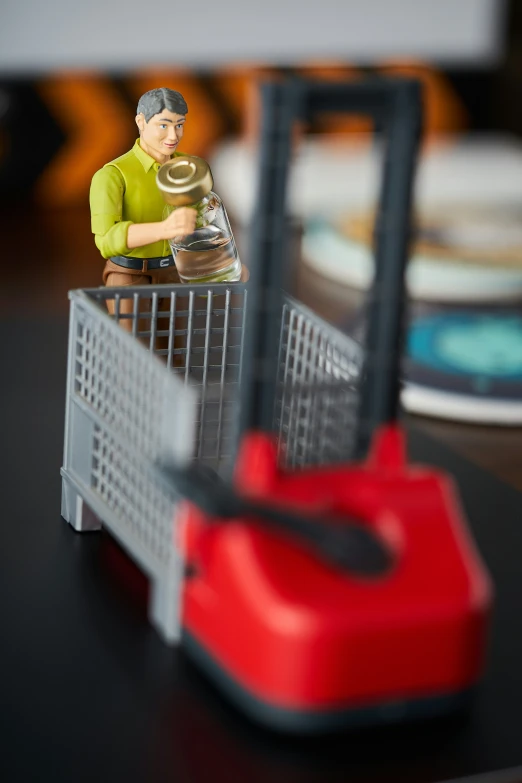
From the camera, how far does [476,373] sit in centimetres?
184

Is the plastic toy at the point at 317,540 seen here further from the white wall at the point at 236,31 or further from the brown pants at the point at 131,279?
the white wall at the point at 236,31

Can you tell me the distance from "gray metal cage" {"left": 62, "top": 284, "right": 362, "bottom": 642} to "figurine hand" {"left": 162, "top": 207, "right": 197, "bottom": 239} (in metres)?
0.09

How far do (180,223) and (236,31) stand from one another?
6.98 ft

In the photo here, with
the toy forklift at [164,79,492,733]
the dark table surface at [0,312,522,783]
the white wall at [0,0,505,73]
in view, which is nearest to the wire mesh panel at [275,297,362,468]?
the toy forklift at [164,79,492,733]

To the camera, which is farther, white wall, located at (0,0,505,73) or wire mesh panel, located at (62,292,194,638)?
white wall, located at (0,0,505,73)

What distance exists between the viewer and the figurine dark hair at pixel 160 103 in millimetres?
1127

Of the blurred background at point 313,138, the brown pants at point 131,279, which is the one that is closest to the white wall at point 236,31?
the blurred background at point 313,138

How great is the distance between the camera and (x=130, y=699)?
39.4 inches

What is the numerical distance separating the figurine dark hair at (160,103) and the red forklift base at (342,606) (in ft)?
1.09

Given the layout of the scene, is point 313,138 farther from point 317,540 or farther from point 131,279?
point 317,540

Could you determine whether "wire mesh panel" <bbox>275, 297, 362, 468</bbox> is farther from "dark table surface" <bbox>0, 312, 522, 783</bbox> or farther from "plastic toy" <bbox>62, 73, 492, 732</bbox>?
"dark table surface" <bbox>0, 312, 522, 783</bbox>

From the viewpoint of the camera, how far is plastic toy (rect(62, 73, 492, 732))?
2.95 feet

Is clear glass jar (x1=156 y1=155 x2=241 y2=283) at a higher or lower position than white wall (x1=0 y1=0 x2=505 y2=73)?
lower

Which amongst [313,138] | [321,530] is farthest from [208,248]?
[313,138]
